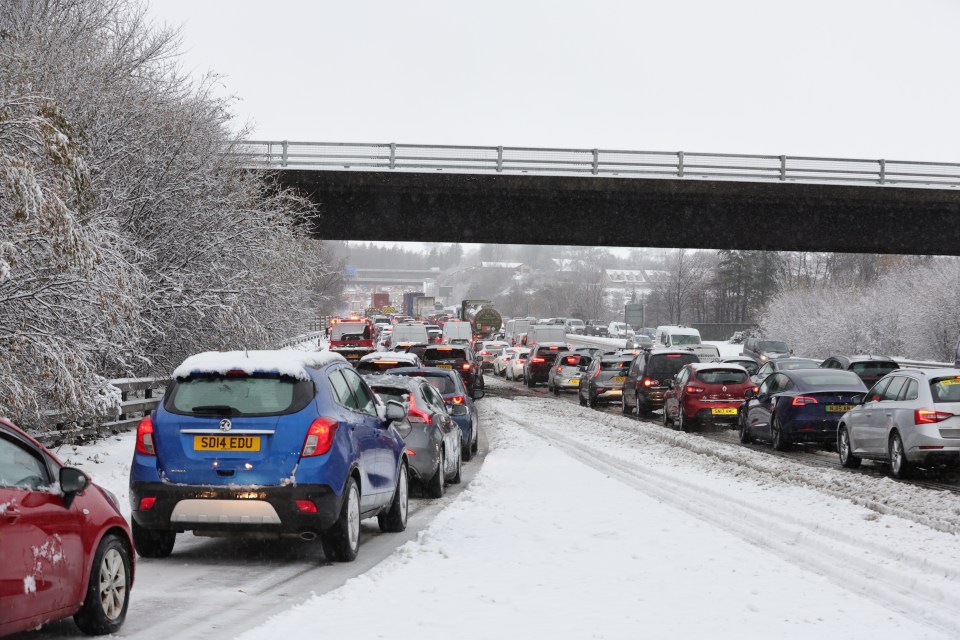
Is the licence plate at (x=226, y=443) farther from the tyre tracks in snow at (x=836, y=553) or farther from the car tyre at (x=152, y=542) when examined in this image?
the tyre tracks in snow at (x=836, y=553)

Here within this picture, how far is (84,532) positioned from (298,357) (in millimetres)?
3170

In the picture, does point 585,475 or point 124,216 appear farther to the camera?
point 124,216

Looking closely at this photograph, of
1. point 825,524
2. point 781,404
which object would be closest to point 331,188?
point 781,404

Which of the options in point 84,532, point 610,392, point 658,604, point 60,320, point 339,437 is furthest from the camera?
point 610,392

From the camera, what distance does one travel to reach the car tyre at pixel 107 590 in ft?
21.1

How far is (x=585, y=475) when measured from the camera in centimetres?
1536

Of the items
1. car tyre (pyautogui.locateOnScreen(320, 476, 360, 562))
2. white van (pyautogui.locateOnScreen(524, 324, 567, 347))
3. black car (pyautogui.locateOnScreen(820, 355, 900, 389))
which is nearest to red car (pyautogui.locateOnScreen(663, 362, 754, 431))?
black car (pyautogui.locateOnScreen(820, 355, 900, 389))

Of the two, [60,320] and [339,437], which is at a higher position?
[60,320]

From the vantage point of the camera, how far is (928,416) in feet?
50.7

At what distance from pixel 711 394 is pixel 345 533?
1707cm

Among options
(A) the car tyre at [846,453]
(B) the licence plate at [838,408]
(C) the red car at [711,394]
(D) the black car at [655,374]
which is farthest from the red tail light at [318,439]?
(D) the black car at [655,374]

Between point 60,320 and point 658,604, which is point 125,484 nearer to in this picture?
point 60,320

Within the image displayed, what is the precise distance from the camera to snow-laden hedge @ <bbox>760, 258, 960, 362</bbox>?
58.3m

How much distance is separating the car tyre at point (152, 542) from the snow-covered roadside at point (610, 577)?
1.90m
